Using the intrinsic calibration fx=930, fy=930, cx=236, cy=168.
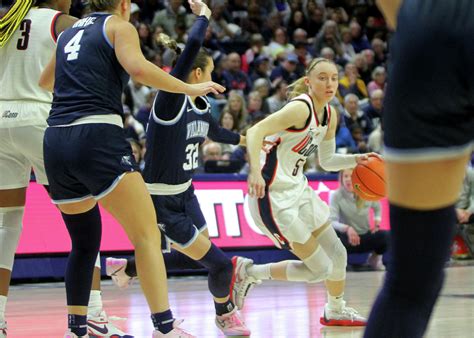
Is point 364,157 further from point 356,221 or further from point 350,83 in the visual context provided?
point 350,83

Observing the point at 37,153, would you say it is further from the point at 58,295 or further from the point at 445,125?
the point at 58,295

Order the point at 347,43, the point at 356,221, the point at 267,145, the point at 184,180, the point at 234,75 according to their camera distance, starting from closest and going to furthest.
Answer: the point at 184,180 < the point at 267,145 < the point at 356,221 < the point at 234,75 < the point at 347,43

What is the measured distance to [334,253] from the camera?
6223 mm

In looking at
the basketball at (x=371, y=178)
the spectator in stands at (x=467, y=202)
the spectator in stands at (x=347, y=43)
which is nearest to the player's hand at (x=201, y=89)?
the basketball at (x=371, y=178)

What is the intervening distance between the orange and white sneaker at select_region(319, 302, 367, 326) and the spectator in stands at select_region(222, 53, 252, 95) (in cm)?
805

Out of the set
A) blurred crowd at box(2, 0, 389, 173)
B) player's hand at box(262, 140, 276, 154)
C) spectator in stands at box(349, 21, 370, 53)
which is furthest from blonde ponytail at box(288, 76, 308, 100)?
spectator in stands at box(349, 21, 370, 53)

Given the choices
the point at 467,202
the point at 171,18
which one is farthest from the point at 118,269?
the point at 171,18

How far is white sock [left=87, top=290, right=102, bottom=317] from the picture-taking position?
16.7 ft

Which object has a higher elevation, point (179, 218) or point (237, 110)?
point (179, 218)

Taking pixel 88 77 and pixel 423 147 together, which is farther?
pixel 88 77

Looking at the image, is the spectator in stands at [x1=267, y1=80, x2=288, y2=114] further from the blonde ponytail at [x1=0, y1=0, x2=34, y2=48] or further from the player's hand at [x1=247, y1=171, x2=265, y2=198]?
the blonde ponytail at [x1=0, y1=0, x2=34, y2=48]

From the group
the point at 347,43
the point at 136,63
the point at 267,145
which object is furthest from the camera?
the point at 347,43

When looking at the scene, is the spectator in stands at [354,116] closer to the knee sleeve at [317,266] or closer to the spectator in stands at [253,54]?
the spectator in stands at [253,54]

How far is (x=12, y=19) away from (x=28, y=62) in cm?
26
